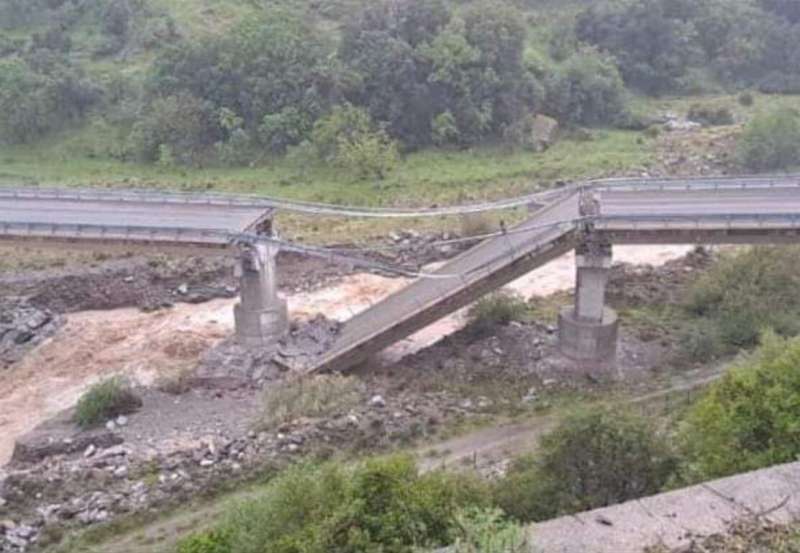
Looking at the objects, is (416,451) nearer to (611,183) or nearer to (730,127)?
(611,183)

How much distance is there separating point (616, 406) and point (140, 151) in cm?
5634

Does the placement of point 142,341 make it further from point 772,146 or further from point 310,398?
point 772,146

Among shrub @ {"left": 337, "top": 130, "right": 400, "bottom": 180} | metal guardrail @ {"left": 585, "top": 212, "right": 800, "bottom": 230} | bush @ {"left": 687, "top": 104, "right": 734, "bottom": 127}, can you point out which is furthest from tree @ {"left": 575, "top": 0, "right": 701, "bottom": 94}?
metal guardrail @ {"left": 585, "top": 212, "right": 800, "bottom": 230}

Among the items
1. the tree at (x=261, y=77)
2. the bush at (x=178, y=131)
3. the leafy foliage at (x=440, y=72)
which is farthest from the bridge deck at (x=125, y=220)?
the leafy foliage at (x=440, y=72)

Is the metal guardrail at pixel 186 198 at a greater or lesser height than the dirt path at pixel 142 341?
greater

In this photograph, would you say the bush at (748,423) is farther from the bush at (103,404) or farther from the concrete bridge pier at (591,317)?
the bush at (103,404)

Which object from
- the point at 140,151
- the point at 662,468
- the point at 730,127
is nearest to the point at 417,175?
the point at 140,151

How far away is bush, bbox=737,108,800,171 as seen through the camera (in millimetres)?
69562

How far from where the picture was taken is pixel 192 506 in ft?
107

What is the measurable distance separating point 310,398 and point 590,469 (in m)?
16.2

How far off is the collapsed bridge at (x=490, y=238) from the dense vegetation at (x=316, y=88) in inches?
995

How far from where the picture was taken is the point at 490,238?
150 feet

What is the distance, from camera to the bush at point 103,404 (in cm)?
3866

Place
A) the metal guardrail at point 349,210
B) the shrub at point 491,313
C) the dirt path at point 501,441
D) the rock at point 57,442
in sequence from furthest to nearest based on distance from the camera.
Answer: the metal guardrail at point 349,210 < the shrub at point 491,313 < the rock at point 57,442 < the dirt path at point 501,441
